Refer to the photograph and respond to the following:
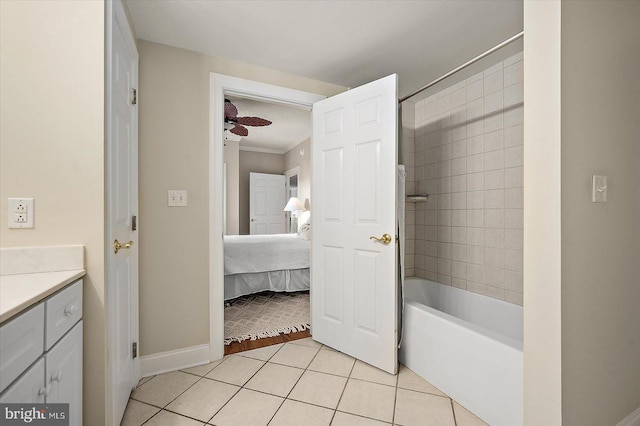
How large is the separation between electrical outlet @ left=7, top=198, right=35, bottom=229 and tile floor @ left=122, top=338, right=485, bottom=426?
1125 millimetres

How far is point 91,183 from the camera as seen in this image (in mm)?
1227

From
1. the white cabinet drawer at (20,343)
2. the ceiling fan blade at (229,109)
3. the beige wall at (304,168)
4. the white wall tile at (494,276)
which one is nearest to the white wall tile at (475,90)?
the white wall tile at (494,276)

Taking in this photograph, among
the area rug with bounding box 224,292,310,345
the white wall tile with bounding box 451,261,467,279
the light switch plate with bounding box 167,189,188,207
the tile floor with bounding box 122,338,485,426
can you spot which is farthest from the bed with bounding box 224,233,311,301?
the white wall tile with bounding box 451,261,467,279

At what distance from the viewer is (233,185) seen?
252 inches

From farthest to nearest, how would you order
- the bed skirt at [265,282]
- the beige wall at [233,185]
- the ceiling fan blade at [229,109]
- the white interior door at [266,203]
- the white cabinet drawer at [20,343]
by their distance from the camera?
the white interior door at [266,203] → the beige wall at [233,185] → the bed skirt at [265,282] → the ceiling fan blade at [229,109] → the white cabinet drawer at [20,343]

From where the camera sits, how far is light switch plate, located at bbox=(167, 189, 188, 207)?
205cm

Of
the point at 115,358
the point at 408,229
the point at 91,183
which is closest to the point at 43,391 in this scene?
the point at 115,358

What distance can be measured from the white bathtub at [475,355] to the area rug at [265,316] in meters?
1.16

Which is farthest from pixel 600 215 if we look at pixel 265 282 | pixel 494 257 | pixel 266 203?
pixel 266 203

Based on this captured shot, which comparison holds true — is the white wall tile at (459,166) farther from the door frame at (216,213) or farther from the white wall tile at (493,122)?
the door frame at (216,213)

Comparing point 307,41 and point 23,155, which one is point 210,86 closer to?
point 307,41

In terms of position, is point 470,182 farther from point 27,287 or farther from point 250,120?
point 27,287

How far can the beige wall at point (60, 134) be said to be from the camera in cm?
113

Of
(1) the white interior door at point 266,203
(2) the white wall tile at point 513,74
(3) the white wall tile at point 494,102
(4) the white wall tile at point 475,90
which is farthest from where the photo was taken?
(1) the white interior door at point 266,203
